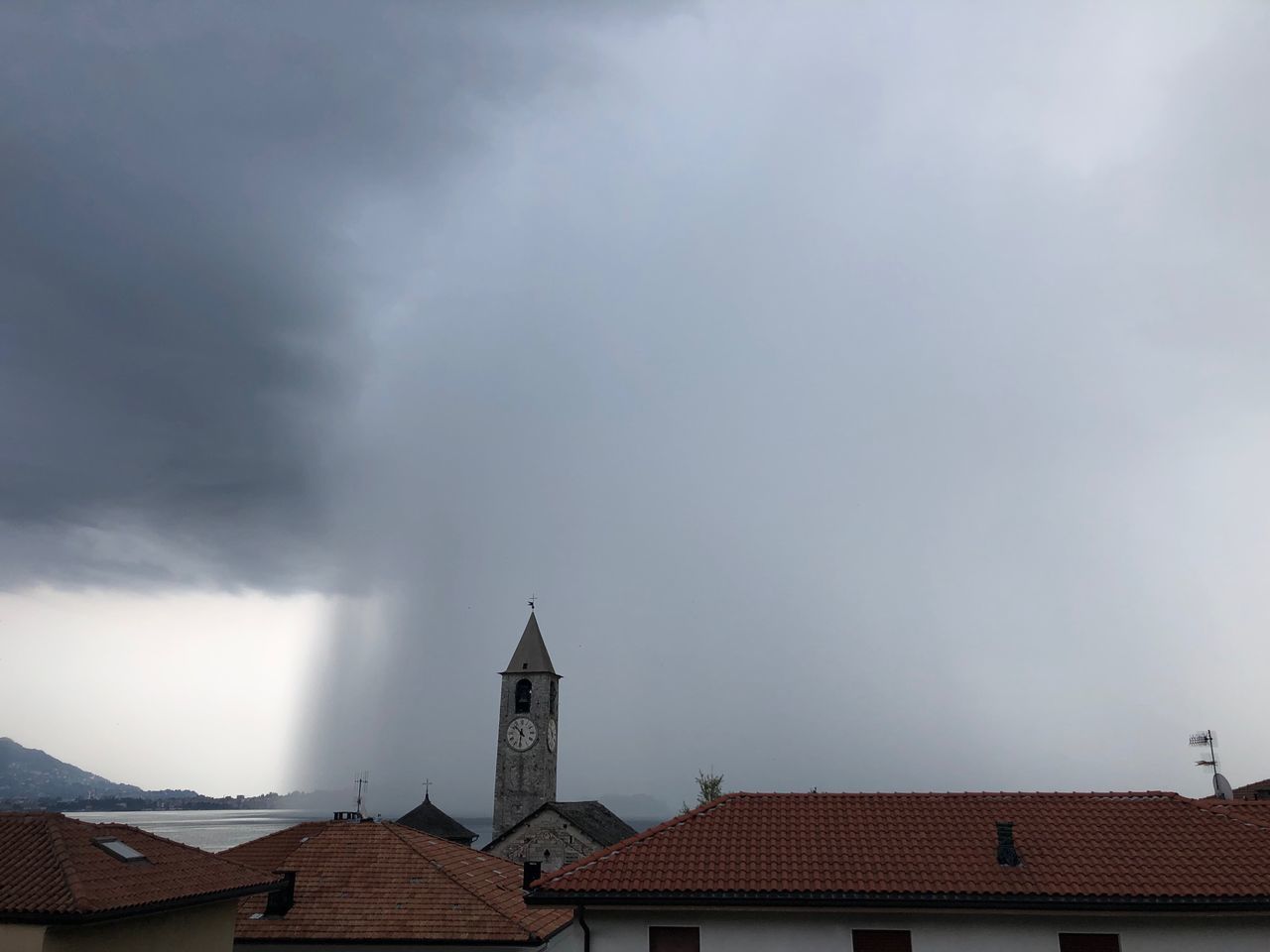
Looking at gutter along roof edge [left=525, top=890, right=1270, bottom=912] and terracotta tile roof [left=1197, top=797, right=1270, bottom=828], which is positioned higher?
terracotta tile roof [left=1197, top=797, right=1270, bottom=828]

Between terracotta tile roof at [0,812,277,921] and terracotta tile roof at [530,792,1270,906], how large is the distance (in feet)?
25.1

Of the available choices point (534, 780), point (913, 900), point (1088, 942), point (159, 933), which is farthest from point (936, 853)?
point (534, 780)

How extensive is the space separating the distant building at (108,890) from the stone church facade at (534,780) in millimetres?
30285

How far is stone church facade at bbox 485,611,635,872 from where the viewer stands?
160 feet

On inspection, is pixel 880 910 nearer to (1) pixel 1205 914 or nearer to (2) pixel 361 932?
(1) pixel 1205 914

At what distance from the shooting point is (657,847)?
17.0 m

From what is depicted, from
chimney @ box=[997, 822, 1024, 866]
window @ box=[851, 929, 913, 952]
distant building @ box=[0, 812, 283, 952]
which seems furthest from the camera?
chimney @ box=[997, 822, 1024, 866]

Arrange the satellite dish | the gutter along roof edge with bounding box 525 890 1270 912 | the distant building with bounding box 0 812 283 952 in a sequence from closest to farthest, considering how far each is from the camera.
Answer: the gutter along roof edge with bounding box 525 890 1270 912, the distant building with bounding box 0 812 283 952, the satellite dish

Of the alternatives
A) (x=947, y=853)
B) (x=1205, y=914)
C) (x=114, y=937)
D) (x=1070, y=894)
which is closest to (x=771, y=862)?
(x=947, y=853)

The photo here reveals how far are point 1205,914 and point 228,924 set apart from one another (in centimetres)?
1968

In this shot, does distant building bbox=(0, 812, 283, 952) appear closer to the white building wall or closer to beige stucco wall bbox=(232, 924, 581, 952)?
beige stucco wall bbox=(232, 924, 581, 952)

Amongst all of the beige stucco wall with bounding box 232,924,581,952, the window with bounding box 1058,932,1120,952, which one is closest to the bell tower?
the beige stucco wall with bounding box 232,924,581,952

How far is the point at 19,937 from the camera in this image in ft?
47.5

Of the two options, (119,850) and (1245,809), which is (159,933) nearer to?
(119,850)
